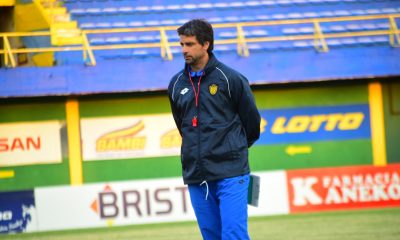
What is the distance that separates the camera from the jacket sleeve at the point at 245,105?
5.56m

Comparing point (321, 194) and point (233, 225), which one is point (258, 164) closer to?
point (321, 194)

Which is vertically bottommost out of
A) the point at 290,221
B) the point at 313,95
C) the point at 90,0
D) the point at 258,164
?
the point at 290,221

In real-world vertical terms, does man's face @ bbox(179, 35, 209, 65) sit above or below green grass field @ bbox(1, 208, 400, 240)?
above

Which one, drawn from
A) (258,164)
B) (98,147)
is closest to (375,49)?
(258,164)

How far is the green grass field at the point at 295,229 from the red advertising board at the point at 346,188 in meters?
0.41

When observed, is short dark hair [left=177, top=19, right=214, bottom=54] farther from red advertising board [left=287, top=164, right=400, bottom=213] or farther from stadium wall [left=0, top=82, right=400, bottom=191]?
stadium wall [left=0, top=82, right=400, bottom=191]

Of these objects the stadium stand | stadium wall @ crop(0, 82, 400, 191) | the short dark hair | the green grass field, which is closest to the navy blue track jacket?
the short dark hair

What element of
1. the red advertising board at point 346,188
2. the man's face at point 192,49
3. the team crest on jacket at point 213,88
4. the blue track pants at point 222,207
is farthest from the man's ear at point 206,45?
the red advertising board at point 346,188

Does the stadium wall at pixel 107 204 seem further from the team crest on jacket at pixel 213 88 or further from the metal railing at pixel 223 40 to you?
the team crest on jacket at pixel 213 88

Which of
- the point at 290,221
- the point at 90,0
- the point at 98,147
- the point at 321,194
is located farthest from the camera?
the point at 90,0

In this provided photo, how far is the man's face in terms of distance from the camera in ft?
17.9

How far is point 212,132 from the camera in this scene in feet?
18.0

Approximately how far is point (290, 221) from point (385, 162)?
4017 mm

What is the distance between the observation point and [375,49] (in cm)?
1592
